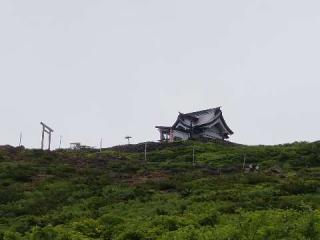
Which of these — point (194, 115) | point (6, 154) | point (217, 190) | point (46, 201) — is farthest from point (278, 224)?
point (194, 115)

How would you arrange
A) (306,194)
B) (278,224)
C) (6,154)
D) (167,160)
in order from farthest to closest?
(167,160)
(6,154)
(306,194)
(278,224)

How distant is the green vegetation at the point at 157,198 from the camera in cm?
2014

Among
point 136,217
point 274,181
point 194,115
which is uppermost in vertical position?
point 194,115

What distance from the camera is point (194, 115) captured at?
3199 inches

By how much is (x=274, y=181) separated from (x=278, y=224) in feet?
48.0

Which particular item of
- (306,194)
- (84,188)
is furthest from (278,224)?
(84,188)

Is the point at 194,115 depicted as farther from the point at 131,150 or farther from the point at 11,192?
the point at 11,192

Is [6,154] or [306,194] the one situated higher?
[6,154]

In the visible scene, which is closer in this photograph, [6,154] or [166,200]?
[166,200]

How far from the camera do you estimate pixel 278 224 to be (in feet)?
63.1

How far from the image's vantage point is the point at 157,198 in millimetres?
28844

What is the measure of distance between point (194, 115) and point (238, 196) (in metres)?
53.8

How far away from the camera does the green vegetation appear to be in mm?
20141

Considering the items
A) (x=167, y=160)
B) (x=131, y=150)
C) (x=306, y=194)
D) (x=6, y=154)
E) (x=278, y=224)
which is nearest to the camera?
(x=278, y=224)
